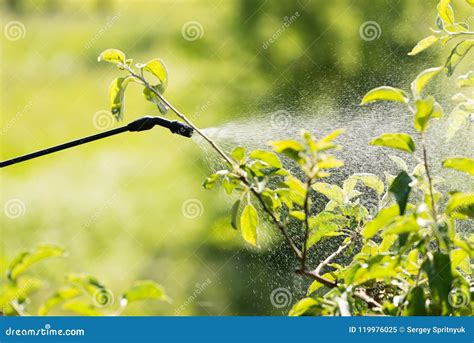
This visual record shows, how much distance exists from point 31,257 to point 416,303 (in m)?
0.40

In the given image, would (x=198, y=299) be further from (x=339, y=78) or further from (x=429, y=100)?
(x=429, y=100)

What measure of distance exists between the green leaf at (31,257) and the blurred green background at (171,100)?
95.6 inches

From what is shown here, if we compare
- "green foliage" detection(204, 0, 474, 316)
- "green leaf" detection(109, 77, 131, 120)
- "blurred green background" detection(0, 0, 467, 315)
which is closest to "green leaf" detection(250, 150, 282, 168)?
"green foliage" detection(204, 0, 474, 316)

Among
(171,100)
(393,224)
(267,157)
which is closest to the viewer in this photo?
(393,224)

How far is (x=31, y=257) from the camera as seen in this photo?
26.9 inches

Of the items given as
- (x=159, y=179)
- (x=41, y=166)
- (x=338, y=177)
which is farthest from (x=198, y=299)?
(x=338, y=177)

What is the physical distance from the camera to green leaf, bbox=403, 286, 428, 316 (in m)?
0.72

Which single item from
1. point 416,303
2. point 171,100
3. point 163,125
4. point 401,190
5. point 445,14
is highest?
point 171,100

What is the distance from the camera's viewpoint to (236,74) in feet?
14.4

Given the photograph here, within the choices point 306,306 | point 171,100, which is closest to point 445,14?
point 306,306

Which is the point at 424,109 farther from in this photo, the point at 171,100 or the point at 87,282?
the point at 171,100

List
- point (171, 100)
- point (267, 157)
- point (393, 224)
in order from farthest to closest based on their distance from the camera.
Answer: point (171, 100), point (267, 157), point (393, 224)

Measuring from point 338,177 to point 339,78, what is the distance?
7.91 ft

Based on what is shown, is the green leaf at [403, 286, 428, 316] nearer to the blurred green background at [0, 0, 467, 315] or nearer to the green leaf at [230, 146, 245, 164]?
the green leaf at [230, 146, 245, 164]
